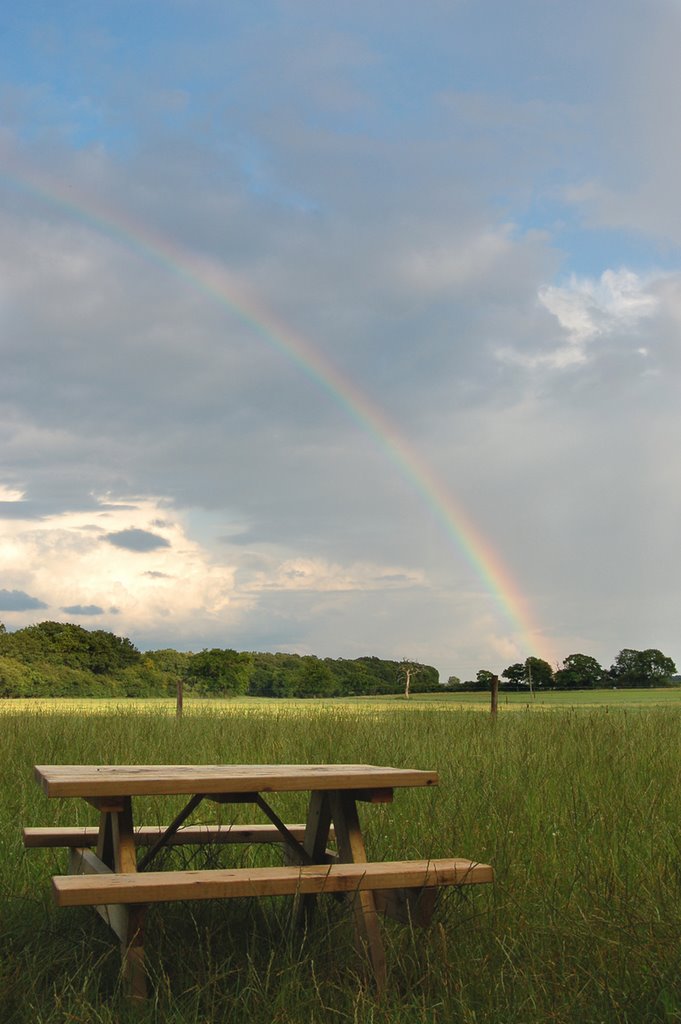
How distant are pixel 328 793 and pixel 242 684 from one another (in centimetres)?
6590

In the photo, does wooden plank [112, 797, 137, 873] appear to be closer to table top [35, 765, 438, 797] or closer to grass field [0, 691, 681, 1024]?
table top [35, 765, 438, 797]

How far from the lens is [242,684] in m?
68.7

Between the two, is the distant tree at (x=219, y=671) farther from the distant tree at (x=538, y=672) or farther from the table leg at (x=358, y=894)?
the table leg at (x=358, y=894)

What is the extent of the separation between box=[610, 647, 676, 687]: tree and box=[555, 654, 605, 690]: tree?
1650 millimetres

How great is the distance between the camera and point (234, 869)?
3.50 metres

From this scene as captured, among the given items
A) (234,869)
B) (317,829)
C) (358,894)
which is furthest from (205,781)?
(317,829)

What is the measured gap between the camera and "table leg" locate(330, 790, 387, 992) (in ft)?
11.1

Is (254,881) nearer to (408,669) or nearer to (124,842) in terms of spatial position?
(124,842)

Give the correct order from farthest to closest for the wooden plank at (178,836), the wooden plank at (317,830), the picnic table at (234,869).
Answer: the wooden plank at (178,836)
the wooden plank at (317,830)
the picnic table at (234,869)

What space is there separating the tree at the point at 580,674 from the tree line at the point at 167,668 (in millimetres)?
13473

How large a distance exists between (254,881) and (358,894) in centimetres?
47

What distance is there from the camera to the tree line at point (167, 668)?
209ft

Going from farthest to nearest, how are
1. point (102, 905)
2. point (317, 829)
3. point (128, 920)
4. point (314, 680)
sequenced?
point (314, 680) < point (317, 829) < point (102, 905) < point (128, 920)

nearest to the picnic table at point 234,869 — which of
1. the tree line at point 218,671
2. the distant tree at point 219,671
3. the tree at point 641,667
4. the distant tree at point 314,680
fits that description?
the tree line at point 218,671
